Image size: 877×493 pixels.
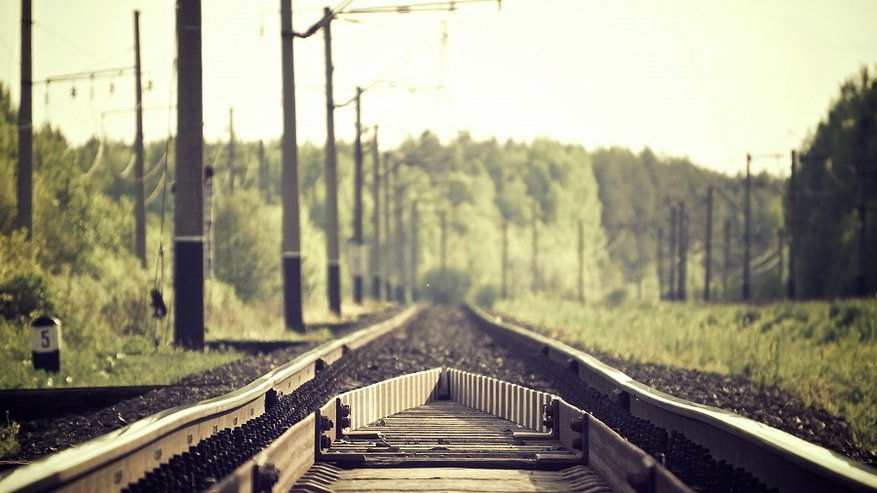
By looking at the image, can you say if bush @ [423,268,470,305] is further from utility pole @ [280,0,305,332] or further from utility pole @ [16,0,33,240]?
utility pole @ [16,0,33,240]

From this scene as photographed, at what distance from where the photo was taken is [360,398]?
41.0ft

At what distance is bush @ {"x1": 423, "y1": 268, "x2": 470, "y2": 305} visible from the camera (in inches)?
4178

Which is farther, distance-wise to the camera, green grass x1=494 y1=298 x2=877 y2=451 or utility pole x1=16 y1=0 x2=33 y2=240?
utility pole x1=16 y1=0 x2=33 y2=240

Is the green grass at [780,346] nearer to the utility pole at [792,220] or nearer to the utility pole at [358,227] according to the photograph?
the utility pole at [358,227]

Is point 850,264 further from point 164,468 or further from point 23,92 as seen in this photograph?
point 164,468

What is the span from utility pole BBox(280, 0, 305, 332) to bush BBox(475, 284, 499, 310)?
236 ft

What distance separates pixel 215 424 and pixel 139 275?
76.0ft

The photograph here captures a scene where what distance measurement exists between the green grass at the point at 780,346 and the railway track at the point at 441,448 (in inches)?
139

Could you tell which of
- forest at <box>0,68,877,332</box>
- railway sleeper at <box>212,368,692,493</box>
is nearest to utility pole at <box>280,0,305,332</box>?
forest at <box>0,68,877,332</box>

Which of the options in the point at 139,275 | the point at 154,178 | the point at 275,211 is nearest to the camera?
the point at 139,275

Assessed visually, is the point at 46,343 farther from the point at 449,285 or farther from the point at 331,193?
the point at 449,285

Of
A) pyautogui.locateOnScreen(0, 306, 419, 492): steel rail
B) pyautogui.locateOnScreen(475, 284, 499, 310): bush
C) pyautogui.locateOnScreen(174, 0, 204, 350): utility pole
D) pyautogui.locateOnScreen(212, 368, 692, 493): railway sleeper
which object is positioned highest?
pyautogui.locateOnScreen(174, 0, 204, 350): utility pole

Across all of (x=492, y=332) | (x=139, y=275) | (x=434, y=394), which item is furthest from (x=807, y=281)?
(x=434, y=394)

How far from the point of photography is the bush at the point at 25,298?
76.6 ft
